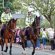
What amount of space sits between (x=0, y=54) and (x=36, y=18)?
2.88 metres

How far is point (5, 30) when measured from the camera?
20.7 metres

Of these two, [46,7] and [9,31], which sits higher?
[46,7]

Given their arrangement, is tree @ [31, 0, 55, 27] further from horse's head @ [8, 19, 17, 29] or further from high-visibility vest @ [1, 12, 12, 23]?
horse's head @ [8, 19, 17, 29]

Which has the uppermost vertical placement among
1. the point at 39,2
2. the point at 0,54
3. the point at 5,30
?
the point at 39,2

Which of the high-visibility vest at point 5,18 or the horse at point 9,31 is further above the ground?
the high-visibility vest at point 5,18

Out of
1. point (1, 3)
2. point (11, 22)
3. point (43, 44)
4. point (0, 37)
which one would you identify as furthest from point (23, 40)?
point (1, 3)

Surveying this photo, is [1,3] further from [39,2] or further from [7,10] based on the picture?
[7,10]

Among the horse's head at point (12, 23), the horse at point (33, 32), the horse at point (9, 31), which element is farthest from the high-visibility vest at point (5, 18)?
the horse at point (33, 32)

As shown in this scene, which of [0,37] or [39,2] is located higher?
[39,2]

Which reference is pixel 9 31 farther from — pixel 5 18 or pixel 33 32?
pixel 33 32

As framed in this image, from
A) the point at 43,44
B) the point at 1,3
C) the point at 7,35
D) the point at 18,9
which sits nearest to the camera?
the point at 7,35

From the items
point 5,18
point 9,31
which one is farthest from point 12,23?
point 5,18

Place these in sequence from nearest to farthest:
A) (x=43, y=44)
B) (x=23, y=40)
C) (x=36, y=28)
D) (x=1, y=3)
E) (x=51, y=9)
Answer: (x=36, y=28) < (x=23, y=40) < (x=43, y=44) < (x=51, y=9) < (x=1, y=3)

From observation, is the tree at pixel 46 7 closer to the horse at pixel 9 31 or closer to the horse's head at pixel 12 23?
the horse at pixel 9 31
